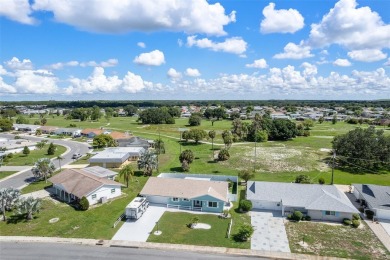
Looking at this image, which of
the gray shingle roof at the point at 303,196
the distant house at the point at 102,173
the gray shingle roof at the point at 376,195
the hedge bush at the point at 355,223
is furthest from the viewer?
the distant house at the point at 102,173

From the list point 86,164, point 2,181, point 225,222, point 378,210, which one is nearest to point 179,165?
point 86,164

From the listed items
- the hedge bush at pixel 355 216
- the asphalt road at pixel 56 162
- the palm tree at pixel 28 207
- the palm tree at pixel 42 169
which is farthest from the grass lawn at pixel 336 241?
the asphalt road at pixel 56 162

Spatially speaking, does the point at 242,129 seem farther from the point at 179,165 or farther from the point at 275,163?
the point at 179,165

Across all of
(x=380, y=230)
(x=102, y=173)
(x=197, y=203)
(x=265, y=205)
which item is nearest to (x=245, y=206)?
(x=265, y=205)

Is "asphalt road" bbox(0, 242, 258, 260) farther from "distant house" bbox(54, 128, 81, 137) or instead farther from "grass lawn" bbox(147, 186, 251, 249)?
"distant house" bbox(54, 128, 81, 137)

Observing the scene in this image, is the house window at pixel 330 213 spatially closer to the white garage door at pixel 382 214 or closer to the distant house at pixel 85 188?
the white garage door at pixel 382 214

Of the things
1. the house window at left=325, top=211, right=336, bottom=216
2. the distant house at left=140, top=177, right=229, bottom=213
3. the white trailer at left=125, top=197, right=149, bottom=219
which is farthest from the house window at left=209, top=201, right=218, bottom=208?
the house window at left=325, top=211, right=336, bottom=216
